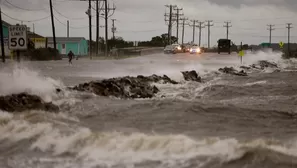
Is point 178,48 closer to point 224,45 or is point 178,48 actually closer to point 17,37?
point 224,45

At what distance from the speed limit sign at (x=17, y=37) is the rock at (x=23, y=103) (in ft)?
10.6

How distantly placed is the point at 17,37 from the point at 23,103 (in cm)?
445

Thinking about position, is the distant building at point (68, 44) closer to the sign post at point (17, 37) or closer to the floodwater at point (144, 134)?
the sign post at point (17, 37)

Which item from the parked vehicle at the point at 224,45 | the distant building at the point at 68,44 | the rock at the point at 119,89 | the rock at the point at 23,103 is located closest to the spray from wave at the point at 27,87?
the rock at the point at 23,103

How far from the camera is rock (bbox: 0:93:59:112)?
45.8ft

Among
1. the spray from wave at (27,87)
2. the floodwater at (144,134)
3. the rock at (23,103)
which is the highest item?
the spray from wave at (27,87)

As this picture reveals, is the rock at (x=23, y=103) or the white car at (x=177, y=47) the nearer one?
the rock at (x=23, y=103)

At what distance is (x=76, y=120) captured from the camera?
1307cm

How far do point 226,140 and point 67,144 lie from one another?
9.63ft

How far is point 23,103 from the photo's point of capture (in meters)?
14.7

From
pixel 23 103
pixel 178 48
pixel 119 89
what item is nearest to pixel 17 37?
pixel 23 103

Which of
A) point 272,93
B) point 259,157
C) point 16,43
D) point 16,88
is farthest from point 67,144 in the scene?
point 272,93

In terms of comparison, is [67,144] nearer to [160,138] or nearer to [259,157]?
[160,138]

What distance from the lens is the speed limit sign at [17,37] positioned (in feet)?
59.8
